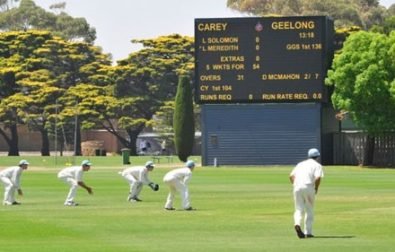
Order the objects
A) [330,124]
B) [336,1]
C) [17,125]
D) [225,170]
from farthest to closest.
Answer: [336,1] → [17,125] → [330,124] → [225,170]

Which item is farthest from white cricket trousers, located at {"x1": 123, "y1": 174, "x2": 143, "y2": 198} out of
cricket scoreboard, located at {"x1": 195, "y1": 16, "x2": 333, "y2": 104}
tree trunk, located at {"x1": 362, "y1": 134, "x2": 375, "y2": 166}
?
tree trunk, located at {"x1": 362, "y1": 134, "x2": 375, "y2": 166}

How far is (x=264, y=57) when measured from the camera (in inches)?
2800

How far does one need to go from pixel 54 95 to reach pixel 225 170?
3421 cm

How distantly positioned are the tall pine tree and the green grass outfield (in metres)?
28.8

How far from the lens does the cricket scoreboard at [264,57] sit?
70.8 m

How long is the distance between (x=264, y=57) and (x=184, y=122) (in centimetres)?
1069

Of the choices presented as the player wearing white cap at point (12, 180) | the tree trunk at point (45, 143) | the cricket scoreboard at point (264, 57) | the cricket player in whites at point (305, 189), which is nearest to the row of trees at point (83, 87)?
the tree trunk at point (45, 143)

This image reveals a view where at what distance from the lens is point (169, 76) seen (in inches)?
3905

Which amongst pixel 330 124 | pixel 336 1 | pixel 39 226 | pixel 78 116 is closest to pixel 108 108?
pixel 78 116

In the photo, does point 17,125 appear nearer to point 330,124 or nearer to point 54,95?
point 54,95

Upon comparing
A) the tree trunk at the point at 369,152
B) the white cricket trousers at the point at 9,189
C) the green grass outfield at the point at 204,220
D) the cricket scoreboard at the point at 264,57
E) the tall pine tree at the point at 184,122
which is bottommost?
the green grass outfield at the point at 204,220

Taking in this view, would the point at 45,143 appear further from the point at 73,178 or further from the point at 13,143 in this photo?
the point at 73,178

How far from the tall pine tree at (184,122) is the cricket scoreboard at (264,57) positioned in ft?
25.9

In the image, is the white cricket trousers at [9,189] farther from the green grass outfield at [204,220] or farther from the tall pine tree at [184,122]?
the tall pine tree at [184,122]
